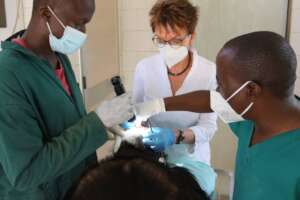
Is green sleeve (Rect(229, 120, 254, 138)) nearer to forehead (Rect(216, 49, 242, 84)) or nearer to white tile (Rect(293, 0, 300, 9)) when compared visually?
forehead (Rect(216, 49, 242, 84))

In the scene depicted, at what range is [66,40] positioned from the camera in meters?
1.10

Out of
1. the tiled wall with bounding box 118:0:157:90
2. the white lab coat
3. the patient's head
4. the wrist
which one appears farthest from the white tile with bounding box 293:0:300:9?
the patient's head

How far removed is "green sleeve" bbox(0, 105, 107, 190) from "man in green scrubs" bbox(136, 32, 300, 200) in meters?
0.43

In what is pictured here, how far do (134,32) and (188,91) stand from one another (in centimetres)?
141

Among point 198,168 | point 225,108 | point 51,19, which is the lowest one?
point 198,168

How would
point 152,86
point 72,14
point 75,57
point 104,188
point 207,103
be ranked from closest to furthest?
1. point 104,188
2. point 72,14
3. point 207,103
4. point 152,86
5. point 75,57

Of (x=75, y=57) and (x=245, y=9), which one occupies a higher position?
(x=245, y=9)

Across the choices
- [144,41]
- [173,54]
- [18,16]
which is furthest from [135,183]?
[144,41]

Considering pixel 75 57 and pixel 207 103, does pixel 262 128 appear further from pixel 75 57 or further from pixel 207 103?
pixel 75 57

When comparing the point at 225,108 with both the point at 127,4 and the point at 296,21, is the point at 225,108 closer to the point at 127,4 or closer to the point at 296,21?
the point at 296,21

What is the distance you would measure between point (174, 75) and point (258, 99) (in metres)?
0.72

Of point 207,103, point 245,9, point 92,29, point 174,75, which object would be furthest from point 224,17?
point 207,103

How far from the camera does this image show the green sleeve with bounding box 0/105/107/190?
895 mm

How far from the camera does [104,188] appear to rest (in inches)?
20.8
